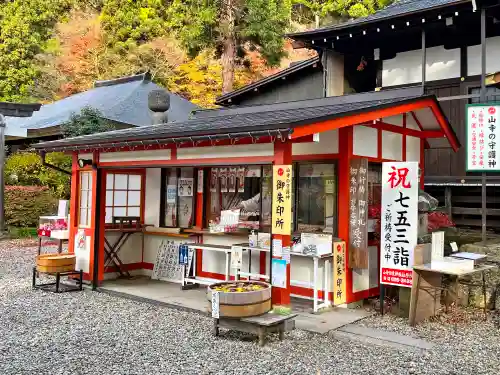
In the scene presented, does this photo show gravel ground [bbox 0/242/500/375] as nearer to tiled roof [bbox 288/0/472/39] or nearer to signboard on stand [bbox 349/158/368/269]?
signboard on stand [bbox 349/158/368/269]

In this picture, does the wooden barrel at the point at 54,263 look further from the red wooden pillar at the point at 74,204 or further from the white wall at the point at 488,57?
the white wall at the point at 488,57

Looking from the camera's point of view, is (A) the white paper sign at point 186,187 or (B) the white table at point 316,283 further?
(A) the white paper sign at point 186,187

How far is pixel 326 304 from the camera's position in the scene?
6.99m

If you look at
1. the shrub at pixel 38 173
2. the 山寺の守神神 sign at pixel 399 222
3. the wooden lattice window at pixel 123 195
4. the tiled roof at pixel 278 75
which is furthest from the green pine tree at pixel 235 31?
the 山寺の守神神 sign at pixel 399 222

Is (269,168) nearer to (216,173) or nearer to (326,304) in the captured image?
(216,173)

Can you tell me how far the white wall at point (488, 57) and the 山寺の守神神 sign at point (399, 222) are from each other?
534 centimetres

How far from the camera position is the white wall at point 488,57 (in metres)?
10.2

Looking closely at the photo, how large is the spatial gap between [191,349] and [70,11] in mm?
34556

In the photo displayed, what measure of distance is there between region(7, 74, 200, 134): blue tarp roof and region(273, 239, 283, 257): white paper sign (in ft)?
44.5

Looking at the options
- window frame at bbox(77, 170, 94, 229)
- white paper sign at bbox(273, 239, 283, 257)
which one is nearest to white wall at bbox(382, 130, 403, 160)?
white paper sign at bbox(273, 239, 283, 257)

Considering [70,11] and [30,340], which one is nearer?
[30,340]

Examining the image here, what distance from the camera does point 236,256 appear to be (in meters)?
7.56

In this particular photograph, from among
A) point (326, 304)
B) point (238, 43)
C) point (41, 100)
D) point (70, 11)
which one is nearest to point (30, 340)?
point (326, 304)

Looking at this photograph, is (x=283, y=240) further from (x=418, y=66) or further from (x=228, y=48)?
(x=228, y=48)
